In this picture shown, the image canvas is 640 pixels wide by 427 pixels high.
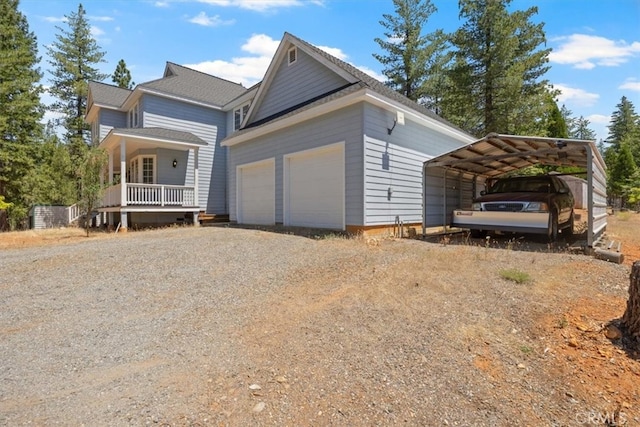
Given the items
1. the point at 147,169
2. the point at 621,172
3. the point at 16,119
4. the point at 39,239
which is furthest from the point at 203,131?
the point at 621,172

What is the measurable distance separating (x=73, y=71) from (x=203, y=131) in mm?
18451

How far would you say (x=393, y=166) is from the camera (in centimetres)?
995

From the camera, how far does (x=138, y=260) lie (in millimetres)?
6469

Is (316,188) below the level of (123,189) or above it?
below

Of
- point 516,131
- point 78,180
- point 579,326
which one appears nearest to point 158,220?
point 78,180

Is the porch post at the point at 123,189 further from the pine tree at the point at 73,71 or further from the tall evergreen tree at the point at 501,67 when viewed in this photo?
the tall evergreen tree at the point at 501,67

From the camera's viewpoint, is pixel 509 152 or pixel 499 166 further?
pixel 499 166

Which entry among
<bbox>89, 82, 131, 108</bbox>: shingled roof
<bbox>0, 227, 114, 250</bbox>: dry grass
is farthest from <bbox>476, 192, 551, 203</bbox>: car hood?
<bbox>89, 82, 131, 108</bbox>: shingled roof

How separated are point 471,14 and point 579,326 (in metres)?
22.5

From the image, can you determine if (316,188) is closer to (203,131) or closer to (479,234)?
(479,234)

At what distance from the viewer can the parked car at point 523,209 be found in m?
7.50

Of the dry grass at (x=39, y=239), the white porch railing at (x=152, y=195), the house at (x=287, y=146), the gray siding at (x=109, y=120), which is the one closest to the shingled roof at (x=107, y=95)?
the house at (x=287, y=146)

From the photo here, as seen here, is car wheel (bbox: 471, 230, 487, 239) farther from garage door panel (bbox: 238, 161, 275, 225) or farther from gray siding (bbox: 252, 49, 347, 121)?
garage door panel (bbox: 238, 161, 275, 225)

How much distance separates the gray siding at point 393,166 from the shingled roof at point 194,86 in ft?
41.3
